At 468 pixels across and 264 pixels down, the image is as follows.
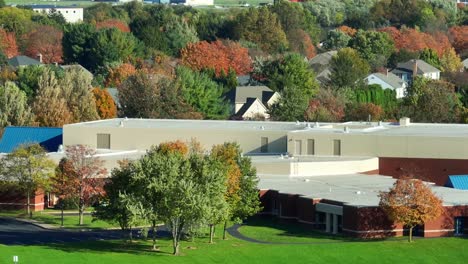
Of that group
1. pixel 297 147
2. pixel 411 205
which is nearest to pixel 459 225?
pixel 411 205

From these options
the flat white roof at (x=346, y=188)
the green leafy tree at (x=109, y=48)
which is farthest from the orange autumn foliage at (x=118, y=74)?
the flat white roof at (x=346, y=188)

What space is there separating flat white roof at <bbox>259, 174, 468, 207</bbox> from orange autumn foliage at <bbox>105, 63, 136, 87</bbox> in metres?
58.5

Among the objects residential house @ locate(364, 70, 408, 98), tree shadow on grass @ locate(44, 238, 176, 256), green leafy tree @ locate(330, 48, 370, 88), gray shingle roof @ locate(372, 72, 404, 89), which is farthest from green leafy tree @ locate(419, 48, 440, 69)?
tree shadow on grass @ locate(44, 238, 176, 256)

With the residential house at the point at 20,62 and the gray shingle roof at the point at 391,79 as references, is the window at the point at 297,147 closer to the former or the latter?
the gray shingle roof at the point at 391,79

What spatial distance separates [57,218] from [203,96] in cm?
5002

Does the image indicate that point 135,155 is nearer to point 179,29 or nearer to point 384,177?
point 384,177

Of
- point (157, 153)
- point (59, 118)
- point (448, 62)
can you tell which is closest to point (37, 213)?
point (157, 153)

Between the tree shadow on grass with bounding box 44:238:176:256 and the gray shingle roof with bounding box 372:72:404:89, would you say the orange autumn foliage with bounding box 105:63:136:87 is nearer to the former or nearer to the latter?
the gray shingle roof with bounding box 372:72:404:89

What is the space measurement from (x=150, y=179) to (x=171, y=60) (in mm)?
98528

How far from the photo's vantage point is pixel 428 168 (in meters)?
98.6

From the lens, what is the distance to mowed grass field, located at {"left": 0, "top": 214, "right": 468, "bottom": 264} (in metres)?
73.9

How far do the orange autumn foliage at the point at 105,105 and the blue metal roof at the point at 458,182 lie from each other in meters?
43.2

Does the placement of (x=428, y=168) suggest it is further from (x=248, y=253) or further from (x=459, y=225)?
(x=248, y=253)

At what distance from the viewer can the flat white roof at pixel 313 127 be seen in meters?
102
